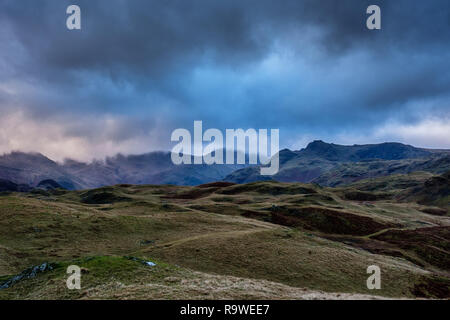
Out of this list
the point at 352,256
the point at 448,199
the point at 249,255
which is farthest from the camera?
the point at 448,199

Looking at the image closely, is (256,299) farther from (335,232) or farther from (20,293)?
(335,232)

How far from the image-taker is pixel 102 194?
5007 inches

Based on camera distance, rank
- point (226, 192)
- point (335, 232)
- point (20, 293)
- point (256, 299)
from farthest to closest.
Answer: point (226, 192) < point (335, 232) < point (20, 293) < point (256, 299)

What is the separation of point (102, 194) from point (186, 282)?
4484 inches

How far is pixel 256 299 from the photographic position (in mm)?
19281

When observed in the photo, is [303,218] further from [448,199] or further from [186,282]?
[448,199]
